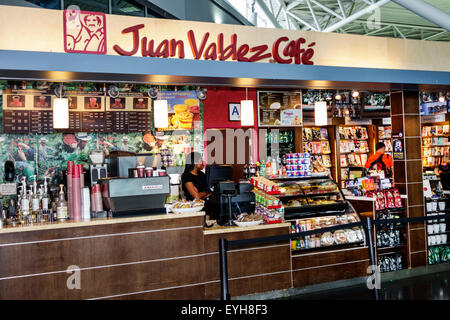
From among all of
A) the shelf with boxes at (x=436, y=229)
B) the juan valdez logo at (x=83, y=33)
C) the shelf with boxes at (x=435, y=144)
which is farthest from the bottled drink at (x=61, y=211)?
the shelf with boxes at (x=435, y=144)

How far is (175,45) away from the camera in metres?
5.80

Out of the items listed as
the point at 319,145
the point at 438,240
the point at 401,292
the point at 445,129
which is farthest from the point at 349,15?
the point at 401,292

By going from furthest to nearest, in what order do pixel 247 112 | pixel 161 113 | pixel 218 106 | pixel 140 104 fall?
pixel 218 106, pixel 140 104, pixel 247 112, pixel 161 113

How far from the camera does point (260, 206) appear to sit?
5.94 meters

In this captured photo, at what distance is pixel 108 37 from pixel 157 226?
2.39 metres

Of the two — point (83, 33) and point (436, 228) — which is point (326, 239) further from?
point (83, 33)

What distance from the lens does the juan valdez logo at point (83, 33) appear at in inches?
209

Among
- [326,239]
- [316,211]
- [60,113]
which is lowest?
[326,239]

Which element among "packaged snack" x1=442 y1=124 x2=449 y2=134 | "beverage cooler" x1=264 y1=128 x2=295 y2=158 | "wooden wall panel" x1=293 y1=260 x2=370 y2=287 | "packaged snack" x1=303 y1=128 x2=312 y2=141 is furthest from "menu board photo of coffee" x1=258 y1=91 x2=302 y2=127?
"packaged snack" x1=442 y1=124 x2=449 y2=134

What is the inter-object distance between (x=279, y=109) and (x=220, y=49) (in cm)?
366

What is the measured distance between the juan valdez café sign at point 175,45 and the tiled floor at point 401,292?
3.13m

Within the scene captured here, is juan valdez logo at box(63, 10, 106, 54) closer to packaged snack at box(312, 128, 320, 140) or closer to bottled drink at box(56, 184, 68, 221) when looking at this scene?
bottled drink at box(56, 184, 68, 221)

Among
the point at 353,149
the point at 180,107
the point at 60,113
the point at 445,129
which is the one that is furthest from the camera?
the point at 445,129

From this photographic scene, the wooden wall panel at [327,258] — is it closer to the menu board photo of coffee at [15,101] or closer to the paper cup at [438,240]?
the paper cup at [438,240]
